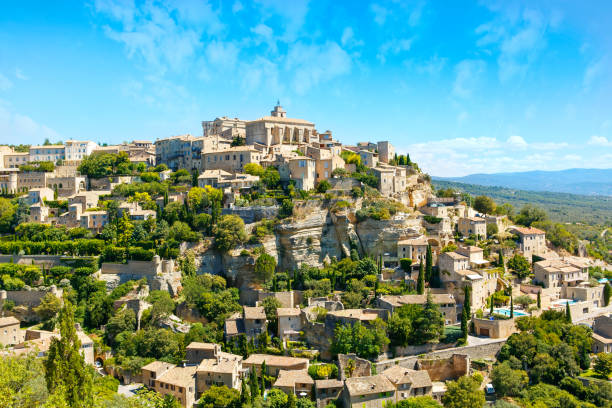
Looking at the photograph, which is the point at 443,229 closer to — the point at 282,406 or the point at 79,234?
the point at 282,406

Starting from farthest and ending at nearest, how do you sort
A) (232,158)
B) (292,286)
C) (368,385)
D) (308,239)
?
(232,158) < (308,239) < (292,286) < (368,385)

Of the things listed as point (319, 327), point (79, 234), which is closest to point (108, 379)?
point (319, 327)

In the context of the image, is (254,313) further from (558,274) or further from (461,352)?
(558,274)

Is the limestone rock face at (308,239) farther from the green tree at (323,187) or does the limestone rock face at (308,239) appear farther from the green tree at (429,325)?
the green tree at (429,325)

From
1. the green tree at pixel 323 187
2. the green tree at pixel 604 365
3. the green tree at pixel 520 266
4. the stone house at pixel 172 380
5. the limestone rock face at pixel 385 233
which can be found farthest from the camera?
the green tree at pixel 323 187

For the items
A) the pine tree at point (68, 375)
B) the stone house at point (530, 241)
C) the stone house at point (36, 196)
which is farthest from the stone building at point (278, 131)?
the pine tree at point (68, 375)

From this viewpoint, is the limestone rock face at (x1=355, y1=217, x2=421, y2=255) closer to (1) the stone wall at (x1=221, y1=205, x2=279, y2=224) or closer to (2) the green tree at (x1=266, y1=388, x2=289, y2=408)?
(1) the stone wall at (x1=221, y1=205, x2=279, y2=224)

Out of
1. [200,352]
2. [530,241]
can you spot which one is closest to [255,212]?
[200,352]
